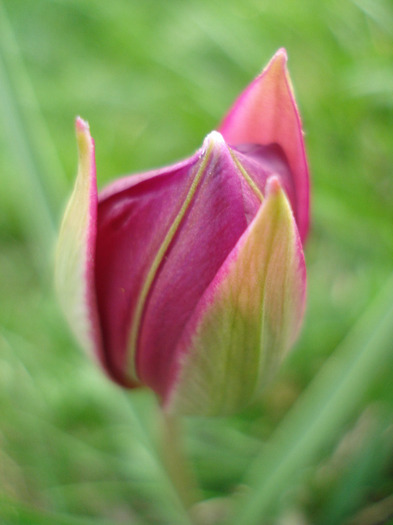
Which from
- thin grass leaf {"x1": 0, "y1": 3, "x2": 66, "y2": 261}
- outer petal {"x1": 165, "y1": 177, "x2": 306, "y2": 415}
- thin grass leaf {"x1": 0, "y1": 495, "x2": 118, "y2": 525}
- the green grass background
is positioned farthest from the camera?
thin grass leaf {"x1": 0, "y1": 3, "x2": 66, "y2": 261}

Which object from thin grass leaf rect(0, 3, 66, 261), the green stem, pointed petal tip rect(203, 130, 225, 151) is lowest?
the green stem

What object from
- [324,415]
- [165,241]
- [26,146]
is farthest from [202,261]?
[26,146]

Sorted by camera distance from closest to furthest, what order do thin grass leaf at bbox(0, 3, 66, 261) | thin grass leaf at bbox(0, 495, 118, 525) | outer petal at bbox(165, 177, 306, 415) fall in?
1. outer petal at bbox(165, 177, 306, 415)
2. thin grass leaf at bbox(0, 495, 118, 525)
3. thin grass leaf at bbox(0, 3, 66, 261)

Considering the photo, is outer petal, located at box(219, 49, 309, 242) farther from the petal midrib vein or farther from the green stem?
the green stem

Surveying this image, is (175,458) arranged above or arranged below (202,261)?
below

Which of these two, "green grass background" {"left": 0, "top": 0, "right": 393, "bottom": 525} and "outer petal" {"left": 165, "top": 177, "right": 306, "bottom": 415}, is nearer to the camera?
"outer petal" {"left": 165, "top": 177, "right": 306, "bottom": 415}

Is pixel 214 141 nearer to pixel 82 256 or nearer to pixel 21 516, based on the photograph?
pixel 82 256

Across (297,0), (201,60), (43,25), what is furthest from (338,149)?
(43,25)

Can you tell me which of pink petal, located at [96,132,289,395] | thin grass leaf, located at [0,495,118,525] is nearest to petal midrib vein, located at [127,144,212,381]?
pink petal, located at [96,132,289,395]
